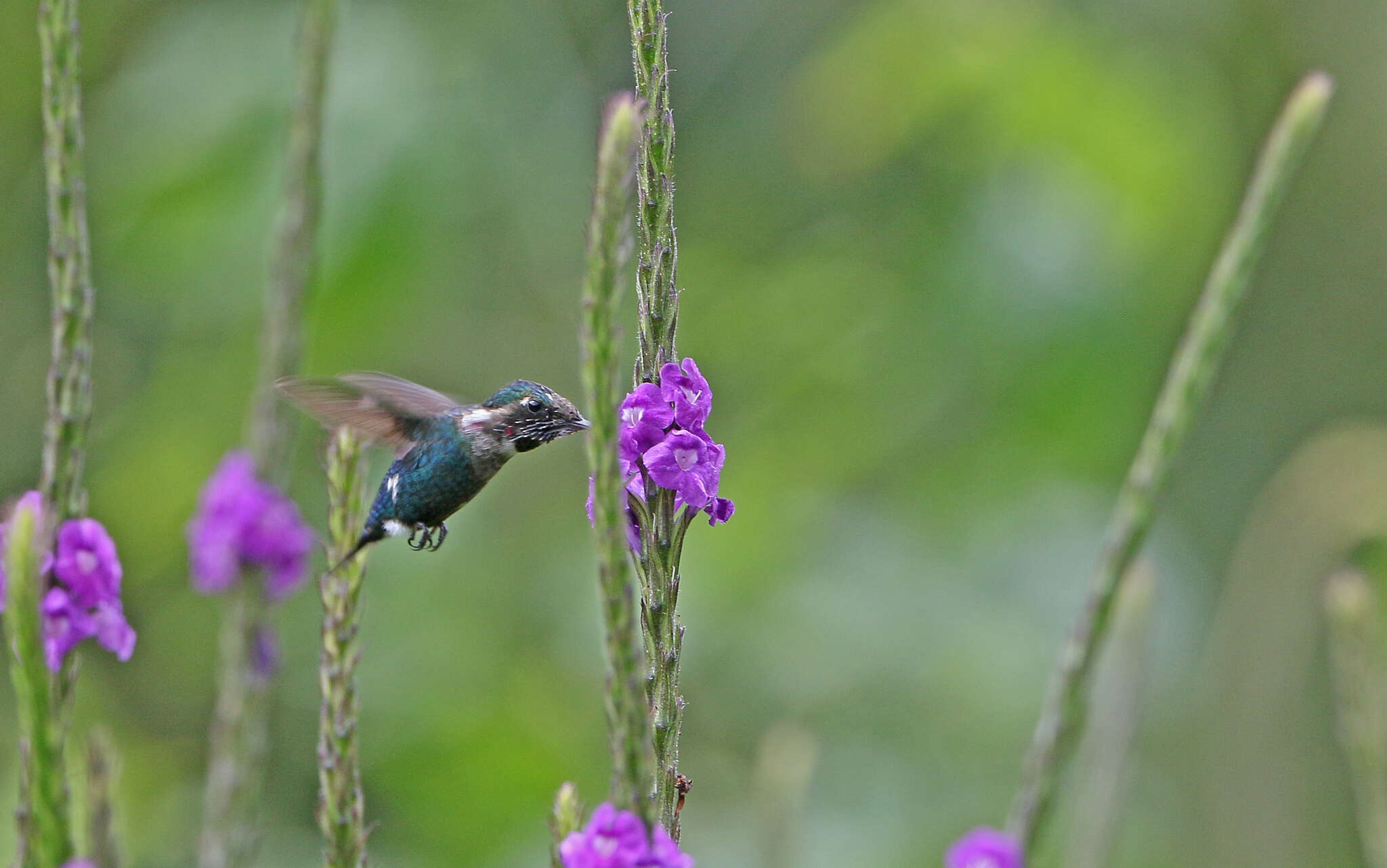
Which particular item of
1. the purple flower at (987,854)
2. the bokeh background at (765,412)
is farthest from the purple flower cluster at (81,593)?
the bokeh background at (765,412)

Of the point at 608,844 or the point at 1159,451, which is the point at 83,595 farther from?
the point at 1159,451

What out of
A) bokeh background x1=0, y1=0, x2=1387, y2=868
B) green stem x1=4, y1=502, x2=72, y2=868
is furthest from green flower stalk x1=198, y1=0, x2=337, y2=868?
bokeh background x1=0, y1=0, x2=1387, y2=868

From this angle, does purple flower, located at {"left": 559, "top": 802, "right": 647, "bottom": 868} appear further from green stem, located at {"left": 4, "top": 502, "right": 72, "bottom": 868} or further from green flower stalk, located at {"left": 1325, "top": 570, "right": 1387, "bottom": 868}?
green flower stalk, located at {"left": 1325, "top": 570, "right": 1387, "bottom": 868}

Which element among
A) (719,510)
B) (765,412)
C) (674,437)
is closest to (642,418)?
(674,437)

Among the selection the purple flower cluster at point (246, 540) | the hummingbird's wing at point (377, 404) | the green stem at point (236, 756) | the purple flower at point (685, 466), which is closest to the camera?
the purple flower at point (685, 466)

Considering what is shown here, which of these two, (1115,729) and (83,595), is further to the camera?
(1115,729)

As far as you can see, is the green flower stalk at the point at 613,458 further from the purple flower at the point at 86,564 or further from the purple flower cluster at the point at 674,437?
the purple flower at the point at 86,564
